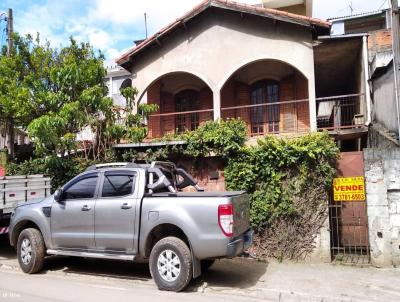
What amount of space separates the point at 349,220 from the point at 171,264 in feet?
15.3

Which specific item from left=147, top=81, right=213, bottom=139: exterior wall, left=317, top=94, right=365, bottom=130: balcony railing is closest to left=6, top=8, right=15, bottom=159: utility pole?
left=147, top=81, right=213, bottom=139: exterior wall

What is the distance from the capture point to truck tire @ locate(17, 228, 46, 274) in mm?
7457

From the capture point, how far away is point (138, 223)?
6.61 meters

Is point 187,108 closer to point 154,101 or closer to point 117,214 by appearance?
point 154,101

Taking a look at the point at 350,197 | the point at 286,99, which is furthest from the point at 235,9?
the point at 350,197

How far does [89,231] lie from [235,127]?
14.5 ft

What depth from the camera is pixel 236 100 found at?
15.2 m

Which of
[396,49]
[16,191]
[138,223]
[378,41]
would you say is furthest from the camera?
[378,41]

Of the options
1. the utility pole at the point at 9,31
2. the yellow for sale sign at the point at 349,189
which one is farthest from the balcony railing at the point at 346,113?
the utility pole at the point at 9,31

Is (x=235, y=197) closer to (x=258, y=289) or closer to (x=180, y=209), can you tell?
(x=180, y=209)

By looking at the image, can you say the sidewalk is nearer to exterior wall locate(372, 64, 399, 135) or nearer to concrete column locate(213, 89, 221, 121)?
exterior wall locate(372, 64, 399, 135)

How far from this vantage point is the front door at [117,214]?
6.69 meters

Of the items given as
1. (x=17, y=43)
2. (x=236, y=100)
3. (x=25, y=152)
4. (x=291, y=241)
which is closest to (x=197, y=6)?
(x=236, y=100)

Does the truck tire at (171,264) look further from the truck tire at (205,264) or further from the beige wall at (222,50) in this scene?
the beige wall at (222,50)
